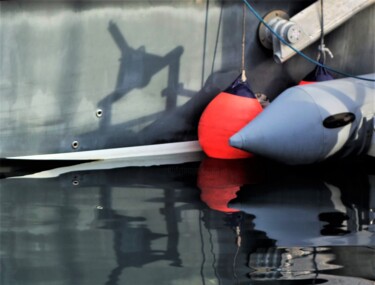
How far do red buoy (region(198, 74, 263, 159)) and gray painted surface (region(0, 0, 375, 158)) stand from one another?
0.23 metres

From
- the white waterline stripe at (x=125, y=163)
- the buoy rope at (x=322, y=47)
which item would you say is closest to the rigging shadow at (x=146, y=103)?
the white waterline stripe at (x=125, y=163)

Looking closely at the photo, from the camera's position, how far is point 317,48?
280 inches

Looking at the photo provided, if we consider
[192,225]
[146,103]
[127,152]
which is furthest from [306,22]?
[192,225]

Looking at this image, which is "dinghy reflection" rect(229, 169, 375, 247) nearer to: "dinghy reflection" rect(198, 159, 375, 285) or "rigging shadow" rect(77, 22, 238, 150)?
"dinghy reflection" rect(198, 159, 375, 285)

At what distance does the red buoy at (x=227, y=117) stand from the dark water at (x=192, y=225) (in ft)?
0.41

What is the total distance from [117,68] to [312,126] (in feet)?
4.90

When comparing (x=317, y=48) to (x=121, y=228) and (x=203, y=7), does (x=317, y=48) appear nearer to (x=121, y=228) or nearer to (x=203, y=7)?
(x=203, y=7)

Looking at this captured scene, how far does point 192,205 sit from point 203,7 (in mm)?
1848

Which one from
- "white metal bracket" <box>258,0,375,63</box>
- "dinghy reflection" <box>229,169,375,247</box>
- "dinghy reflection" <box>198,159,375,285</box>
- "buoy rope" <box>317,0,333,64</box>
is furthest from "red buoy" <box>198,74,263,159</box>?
"buoy rope" <box>317,0,333,64</box>

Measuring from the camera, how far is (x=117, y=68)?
6488mm

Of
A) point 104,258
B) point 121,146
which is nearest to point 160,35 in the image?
point 121,146

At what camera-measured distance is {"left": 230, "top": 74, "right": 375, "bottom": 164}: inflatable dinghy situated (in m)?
6.13

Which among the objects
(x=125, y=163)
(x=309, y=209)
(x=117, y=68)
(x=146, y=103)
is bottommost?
(x=309, y=209)

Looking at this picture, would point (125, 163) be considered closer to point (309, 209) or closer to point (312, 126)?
point (312, 126)
